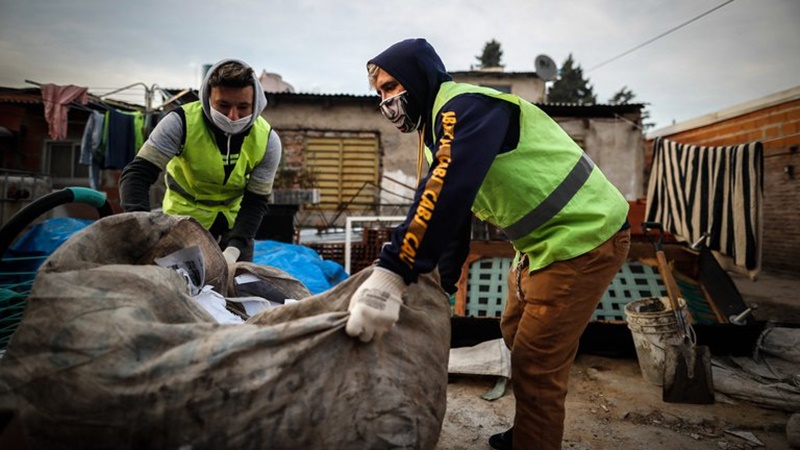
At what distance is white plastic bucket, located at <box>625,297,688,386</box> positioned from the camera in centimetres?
285

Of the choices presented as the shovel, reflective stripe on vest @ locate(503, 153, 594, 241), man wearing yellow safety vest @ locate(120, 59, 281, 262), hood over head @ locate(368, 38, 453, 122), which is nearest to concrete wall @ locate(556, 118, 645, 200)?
the shovel

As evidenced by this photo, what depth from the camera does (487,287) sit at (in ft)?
12.8

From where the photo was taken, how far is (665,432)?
232 centimetres

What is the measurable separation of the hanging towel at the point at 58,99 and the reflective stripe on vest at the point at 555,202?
8.11m

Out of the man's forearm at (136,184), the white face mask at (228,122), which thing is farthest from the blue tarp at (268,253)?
the white face mask at (228,122)

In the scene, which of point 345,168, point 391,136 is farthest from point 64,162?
point 391,136

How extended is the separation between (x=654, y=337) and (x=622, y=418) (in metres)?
0.68

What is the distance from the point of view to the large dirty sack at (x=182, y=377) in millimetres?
861

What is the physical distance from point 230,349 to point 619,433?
2.30 metres

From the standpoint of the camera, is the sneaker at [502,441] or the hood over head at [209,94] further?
the hood over head at [209,94]

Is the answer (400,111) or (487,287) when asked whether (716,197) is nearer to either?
(487,287)

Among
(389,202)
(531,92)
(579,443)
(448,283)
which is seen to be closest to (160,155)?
(448,283)

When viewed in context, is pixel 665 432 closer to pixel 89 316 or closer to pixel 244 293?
pixel 244 293

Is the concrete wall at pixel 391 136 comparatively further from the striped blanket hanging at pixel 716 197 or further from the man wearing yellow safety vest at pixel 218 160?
the man wearing yellow safety vest at pixel 218 160
